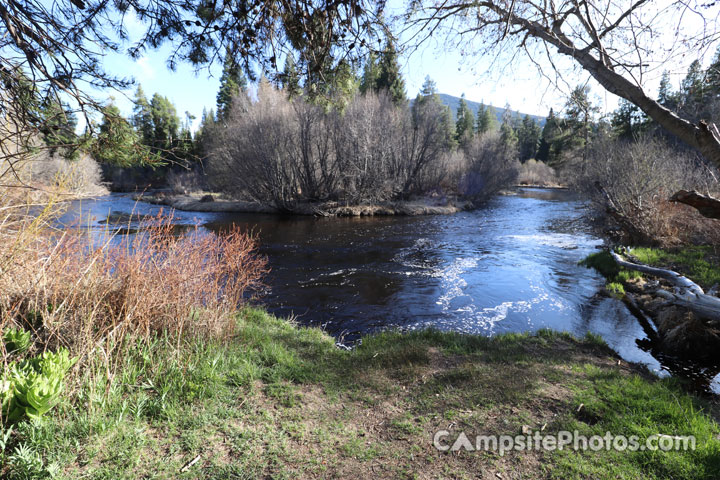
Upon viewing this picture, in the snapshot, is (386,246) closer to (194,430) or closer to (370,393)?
(370,393)

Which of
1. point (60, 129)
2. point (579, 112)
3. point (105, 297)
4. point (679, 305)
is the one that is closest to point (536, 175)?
point (679, 305)

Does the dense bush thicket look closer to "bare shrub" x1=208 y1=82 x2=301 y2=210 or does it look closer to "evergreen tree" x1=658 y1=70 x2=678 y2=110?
"bare shrub" x1=208 y1=82 x2=301 y2=210

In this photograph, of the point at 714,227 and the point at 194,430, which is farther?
the point at 714,227

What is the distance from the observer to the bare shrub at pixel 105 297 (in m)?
3.37

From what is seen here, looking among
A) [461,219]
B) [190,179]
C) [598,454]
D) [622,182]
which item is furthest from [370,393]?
[190,179]

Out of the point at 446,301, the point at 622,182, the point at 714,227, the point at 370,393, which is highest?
the point at 622,182

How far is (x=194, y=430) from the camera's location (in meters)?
2.96

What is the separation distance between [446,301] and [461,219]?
17088 mm

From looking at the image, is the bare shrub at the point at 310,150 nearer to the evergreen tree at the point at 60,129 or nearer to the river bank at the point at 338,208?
the river bank at the point at 338,208

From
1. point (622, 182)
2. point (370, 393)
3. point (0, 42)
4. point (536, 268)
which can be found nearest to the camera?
point (0, 42)

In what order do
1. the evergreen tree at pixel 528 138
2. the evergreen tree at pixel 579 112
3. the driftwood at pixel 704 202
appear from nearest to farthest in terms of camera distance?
the driftwood at pixel 704 202 < the evergreen tree at pixel 579 112 < the evergreen tree at pixel 528 138

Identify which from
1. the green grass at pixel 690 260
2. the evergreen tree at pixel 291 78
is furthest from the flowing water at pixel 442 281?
the evergreen tree at pixel 291 78

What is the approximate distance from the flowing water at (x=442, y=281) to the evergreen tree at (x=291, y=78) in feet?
9.16

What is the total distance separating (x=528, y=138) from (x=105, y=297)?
3533 inches
